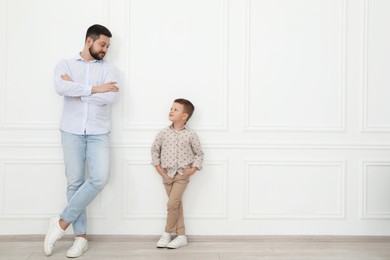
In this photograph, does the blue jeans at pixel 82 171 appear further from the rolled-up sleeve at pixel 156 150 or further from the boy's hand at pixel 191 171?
the boy's hand at pixel 191 171

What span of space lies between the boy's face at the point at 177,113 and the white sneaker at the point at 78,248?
1.10 m

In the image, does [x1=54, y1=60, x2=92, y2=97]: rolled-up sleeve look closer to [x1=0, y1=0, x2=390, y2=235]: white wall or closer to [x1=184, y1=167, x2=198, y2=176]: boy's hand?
[x1=0, y1=0, x2=390, y2=235]: white wall

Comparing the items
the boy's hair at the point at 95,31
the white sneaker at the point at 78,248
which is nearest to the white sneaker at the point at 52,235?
the white sneaker at the point at 78,248

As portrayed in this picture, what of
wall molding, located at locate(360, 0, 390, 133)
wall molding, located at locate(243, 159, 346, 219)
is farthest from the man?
wall molding, located at locate(360, 0, 390, 133)

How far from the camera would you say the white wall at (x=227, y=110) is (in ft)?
12.2

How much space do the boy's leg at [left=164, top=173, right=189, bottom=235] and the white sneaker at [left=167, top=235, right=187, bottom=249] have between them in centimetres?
4

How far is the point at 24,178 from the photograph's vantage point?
12.2 feet

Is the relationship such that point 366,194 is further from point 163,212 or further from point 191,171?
point 163,212

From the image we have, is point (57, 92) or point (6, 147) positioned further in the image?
point (6, 147)

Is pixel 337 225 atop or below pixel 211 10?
below

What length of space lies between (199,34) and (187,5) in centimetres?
24

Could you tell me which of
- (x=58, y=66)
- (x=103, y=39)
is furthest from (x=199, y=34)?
(x=58, y=66)

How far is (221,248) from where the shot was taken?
3.58 metres

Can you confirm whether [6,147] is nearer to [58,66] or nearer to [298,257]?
[58,66]
